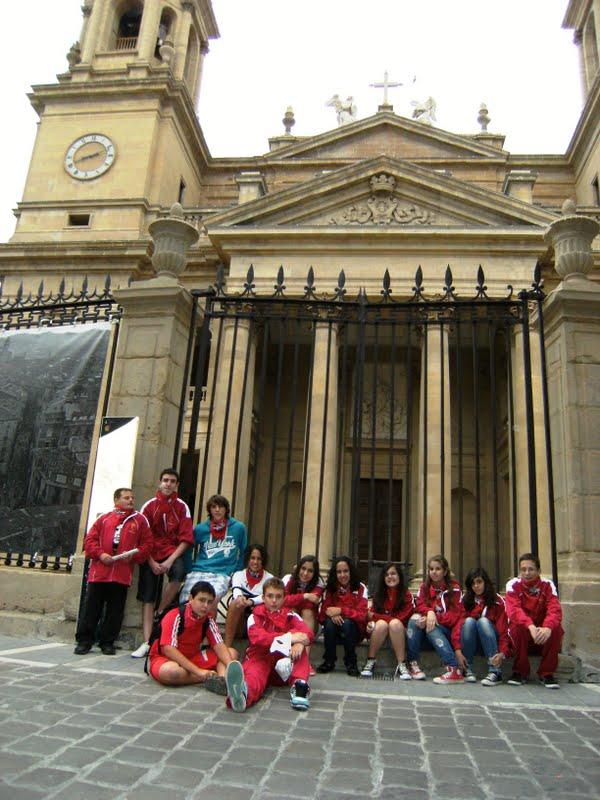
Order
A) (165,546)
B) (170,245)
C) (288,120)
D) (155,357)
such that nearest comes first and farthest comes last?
(165,546) < (155,357) < (170,245) < (288,120)

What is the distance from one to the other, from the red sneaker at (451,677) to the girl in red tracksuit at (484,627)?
0.24 feet

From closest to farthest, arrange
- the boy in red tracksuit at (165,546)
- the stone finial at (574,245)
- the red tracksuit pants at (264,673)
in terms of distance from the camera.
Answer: the red tracksuit pants at (264,673) < the boy in red tracksuit at (165,546) < the stone finial at (574,245)

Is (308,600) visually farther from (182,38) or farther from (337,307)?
(182,38)

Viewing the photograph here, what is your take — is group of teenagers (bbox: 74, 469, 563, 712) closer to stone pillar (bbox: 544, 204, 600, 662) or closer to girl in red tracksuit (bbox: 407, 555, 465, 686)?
girl in red tracksuit (bbox: 407, 555, 465, 686)

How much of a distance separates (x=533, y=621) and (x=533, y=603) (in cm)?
15

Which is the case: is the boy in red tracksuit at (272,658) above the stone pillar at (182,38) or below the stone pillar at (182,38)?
below

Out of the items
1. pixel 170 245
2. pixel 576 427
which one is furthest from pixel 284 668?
pixel 170 245

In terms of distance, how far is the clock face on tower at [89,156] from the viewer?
23.2 metres

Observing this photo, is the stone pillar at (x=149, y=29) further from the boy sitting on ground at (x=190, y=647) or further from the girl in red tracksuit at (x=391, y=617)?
the boy sitting on ground at (x=190, y=647)

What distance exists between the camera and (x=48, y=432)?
7281 millimetres

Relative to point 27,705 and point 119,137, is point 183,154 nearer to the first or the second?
point 119,137

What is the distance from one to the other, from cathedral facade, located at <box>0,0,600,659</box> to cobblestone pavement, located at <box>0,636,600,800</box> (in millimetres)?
1961

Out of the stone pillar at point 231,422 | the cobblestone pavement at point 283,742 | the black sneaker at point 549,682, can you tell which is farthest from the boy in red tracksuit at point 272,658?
the stone pillar at point 231,422

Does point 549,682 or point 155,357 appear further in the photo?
point 155,357
